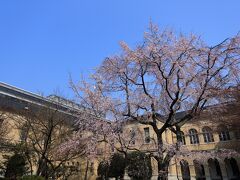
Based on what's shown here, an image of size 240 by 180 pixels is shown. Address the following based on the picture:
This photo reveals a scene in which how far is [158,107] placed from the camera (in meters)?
13.3

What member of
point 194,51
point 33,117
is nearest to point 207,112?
point 194,51

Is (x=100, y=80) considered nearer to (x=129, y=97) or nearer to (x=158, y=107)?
(x=129, y=97)

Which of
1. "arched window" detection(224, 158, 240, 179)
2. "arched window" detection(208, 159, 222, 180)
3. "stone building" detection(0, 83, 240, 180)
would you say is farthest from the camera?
"arched window" detection(208, 159, 222, 180)

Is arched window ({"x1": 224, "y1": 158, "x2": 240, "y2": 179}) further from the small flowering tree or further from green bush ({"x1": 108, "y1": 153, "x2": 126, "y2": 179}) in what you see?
the small flowering tree

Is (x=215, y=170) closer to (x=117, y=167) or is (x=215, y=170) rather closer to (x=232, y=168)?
(x=232, y=168)

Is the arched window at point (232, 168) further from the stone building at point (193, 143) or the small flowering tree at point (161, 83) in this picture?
the small flowering tree at point (161, 83)

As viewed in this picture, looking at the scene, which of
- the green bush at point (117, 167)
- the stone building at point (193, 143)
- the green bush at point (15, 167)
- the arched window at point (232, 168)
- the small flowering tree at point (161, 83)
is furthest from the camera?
the arched window at point (232, 168)

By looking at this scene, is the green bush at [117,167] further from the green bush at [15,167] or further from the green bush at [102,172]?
the green bush at [15,167]

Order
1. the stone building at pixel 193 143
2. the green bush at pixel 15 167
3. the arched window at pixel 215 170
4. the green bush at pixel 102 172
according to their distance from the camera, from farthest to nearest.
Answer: the arched window at pixel 215 170 → the green bush at pixel 102 172 → the stone building at pixel 193 143 → the green bush at pixel 15 167

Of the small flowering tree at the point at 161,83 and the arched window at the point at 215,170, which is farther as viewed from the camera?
the arched window at the point at 215,170

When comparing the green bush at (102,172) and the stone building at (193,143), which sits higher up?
the stone building at (193,143)

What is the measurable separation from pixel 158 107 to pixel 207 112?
2995 millimetres

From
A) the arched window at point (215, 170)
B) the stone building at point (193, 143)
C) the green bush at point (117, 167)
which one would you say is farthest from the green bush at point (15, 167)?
the arched window at point (215, 170)

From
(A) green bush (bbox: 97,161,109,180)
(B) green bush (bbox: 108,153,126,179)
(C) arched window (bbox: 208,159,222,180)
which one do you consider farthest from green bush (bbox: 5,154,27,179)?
(C) arched window (bbox: 208,159,222,180)
